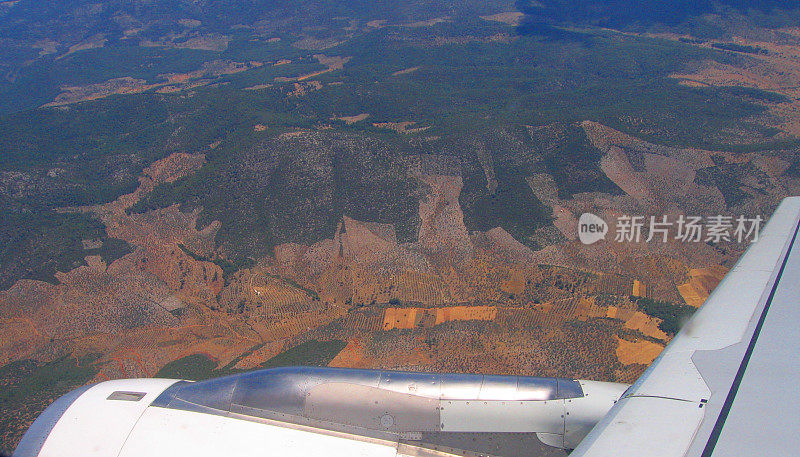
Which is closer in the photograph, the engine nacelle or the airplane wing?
the airplane wing

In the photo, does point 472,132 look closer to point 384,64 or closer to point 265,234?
point 265,234

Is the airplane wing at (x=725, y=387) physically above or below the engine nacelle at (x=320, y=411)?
above

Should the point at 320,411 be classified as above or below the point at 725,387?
below

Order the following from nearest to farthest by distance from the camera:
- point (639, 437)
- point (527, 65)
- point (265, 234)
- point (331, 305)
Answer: point (639, 437), point (331, 305), point (265, 234), point (527, 65)

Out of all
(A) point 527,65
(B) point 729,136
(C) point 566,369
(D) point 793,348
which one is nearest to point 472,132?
(B) point 729,136

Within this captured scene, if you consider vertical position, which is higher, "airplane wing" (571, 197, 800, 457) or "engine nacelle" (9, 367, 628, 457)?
"airplane wing" (571, 197, 800, 457)

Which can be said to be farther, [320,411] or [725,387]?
[320,411]

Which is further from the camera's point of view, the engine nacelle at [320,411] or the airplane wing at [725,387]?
the engine nacelle at [320,411]

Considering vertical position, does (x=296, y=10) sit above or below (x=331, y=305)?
above
